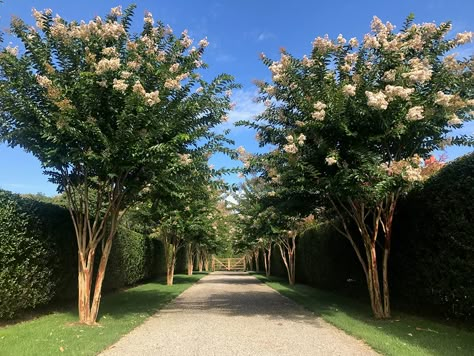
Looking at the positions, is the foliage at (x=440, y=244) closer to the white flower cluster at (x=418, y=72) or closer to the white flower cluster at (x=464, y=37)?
the white flower cluster at (x=418, y=72)

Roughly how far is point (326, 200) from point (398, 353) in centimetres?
545

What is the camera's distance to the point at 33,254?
30.2ft

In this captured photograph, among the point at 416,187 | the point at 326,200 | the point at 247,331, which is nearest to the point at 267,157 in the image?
the point at 326,200

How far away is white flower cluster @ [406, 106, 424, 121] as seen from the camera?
25.9 ft

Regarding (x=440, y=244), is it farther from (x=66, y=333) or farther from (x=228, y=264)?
(x=228, y=264)

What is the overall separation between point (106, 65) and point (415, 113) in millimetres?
5980

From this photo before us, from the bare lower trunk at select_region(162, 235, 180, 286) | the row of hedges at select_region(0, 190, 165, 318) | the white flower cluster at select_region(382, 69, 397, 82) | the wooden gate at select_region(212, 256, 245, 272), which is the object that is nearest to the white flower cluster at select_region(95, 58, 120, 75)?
the row of hedges at select_region(0, 190, 165, 318)

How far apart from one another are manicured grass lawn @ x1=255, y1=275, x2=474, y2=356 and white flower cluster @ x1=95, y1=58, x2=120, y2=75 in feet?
22.1

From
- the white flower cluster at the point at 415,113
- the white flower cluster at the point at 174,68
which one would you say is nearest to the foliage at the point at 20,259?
the white flower cluster at the point at 174,68

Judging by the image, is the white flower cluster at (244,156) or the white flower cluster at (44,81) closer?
the white flower cluster at (44,81)

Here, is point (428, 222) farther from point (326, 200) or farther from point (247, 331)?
point (247, 331)

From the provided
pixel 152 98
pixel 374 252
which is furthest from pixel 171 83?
pixel 374 252

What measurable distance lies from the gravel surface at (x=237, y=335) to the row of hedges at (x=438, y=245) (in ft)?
7.99

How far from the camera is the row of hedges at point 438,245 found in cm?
785
